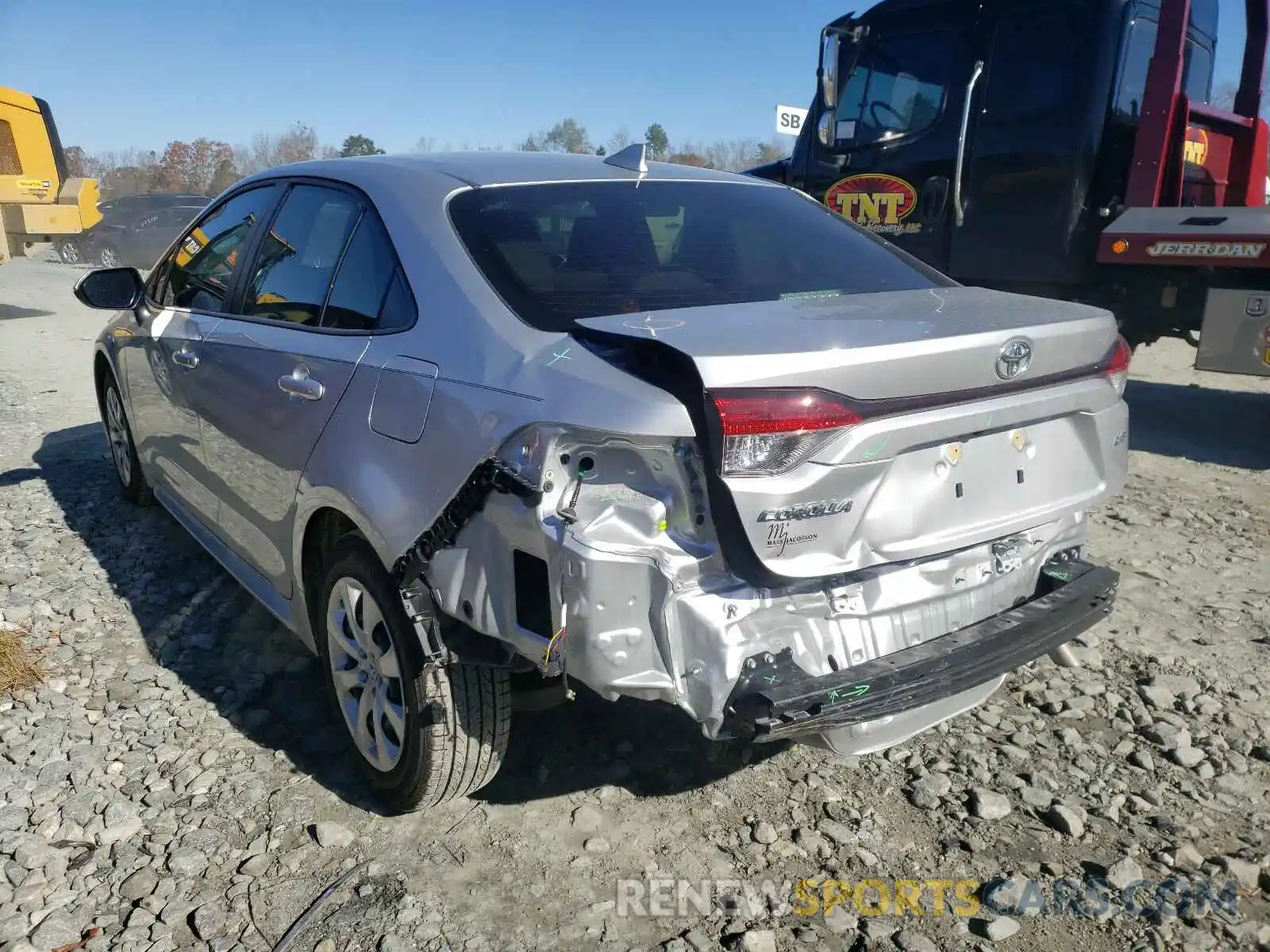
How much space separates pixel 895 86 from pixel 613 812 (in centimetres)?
592

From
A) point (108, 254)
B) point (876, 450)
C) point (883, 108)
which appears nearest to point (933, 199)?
point (883, 108)

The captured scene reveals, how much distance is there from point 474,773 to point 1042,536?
1611mm

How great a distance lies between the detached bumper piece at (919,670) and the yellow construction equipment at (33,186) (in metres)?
15.9

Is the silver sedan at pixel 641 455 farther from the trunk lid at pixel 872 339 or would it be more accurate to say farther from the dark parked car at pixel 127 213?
the dark parked car at pixel 127 213

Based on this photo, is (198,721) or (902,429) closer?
(902,429)

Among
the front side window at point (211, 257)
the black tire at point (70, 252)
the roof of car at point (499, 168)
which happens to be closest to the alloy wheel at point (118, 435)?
the front side window at point (211, 257)

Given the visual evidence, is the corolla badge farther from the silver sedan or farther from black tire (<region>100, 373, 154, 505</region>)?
black tire (<region>100, 373, 154, 505</region>)

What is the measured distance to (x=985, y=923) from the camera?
2307 mm

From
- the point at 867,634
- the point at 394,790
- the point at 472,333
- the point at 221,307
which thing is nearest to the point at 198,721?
the point at 394,790

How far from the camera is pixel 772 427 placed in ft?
6.60

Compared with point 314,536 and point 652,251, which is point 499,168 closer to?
point 652,251

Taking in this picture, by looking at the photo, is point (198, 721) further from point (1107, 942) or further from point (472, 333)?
point (1107, 942)

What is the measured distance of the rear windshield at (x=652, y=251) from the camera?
2.47 meters

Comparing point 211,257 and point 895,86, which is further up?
point 895,86
